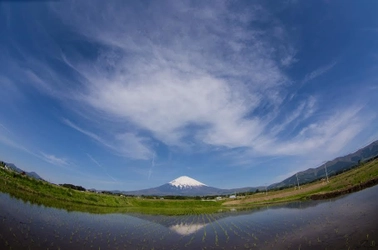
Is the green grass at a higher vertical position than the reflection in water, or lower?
higher

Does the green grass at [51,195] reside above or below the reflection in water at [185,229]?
above

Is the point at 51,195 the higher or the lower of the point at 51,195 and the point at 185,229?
the higher

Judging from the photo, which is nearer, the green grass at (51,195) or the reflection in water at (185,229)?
the reflection in water at (185,229)

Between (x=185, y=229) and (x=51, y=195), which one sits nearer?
(x=185, y=229)

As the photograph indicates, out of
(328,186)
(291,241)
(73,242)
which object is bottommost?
(73,242)

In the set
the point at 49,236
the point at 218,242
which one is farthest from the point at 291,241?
the point at 49,236

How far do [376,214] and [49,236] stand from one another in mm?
28199

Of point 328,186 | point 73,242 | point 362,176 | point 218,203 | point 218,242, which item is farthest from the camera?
point 218,203

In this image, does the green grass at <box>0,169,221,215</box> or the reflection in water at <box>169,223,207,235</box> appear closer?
the reflection in water at <box>169,223,207,235</box>

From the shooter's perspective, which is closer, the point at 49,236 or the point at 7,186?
the point at 49,236

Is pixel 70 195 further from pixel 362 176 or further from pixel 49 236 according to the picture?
pixel 362 176

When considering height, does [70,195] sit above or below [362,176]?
below

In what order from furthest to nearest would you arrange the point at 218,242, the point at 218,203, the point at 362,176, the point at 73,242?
the point at 218,203
the point at 362,176
the point at 218,242
the point at 73,242

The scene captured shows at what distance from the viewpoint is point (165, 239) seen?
25.1 metres
